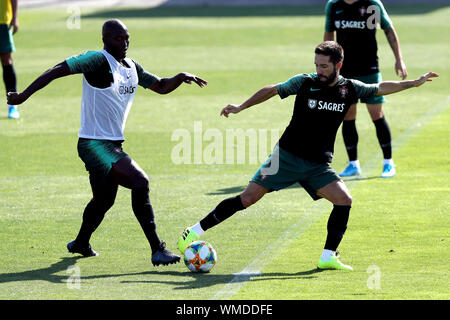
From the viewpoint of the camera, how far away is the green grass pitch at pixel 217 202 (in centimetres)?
776

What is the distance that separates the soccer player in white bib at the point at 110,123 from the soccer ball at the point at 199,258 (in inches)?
9.0

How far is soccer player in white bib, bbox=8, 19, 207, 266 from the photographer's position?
8305 mm

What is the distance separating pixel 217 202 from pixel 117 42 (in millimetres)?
3167

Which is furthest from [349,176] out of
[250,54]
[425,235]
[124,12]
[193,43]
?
[124,12]

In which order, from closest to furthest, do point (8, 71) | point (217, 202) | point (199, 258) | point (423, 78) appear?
1. point (199, 258)
2. point (423, 78)
3. point (217, 202)
4. point (8, 71)

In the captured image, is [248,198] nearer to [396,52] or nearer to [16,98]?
[16,98]

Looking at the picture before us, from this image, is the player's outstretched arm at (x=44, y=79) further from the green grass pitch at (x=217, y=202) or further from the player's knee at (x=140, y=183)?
the green grass pitch at (x=217, y=202)

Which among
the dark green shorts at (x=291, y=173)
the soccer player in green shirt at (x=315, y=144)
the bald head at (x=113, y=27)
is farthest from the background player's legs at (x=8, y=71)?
the dark green shorts at (x=291, y=173)

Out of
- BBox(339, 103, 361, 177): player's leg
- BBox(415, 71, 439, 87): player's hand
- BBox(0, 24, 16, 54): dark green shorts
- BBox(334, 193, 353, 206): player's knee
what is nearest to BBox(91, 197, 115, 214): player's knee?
BBox(334, 193, 353, 206): player's knee

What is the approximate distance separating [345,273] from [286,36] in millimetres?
22059

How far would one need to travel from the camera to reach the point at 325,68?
8102 mm

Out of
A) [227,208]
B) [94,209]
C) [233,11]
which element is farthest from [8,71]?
[233,11]

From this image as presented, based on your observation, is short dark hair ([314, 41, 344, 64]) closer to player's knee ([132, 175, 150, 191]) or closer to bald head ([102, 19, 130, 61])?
bald head ([102, 19, 130, 61])
